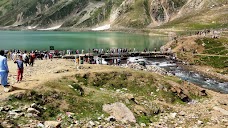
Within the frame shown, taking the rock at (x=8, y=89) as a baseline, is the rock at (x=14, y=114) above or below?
below

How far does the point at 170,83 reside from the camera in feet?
145

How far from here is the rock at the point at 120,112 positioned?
95.0ft

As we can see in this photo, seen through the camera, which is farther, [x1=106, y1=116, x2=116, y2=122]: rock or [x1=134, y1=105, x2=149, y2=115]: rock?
[x1=134, y1=105, x2=149, y2=115]: rock

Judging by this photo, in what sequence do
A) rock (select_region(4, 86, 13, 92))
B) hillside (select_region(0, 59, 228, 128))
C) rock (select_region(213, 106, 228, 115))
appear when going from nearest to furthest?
1. hillside (select_region(0, 59, 228, 128))
2. rock (select_region(4, 86, 13, 92))
3. rock (select_region(213, 106, 228, 115))

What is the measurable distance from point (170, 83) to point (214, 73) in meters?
47.6

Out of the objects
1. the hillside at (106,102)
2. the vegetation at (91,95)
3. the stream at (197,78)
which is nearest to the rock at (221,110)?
the hillside at (106,102)

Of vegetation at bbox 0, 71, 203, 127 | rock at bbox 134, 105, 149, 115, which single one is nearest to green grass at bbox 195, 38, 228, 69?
vegetation at bbox 0, 71, 203, 127

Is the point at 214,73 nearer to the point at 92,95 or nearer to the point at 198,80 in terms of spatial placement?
the point at 198,80

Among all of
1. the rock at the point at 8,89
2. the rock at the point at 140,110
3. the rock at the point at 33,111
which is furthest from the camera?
the rock at the point at 140,110

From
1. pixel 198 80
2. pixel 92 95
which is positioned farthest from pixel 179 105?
pixel 198 80

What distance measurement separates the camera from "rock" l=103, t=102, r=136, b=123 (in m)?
29.0

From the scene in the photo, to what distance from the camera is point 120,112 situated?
29672 millimetres

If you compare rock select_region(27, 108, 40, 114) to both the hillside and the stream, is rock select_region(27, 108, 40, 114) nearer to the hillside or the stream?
the hillside

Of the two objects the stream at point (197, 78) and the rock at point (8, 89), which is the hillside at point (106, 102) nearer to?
the rock at point (8, 89)
